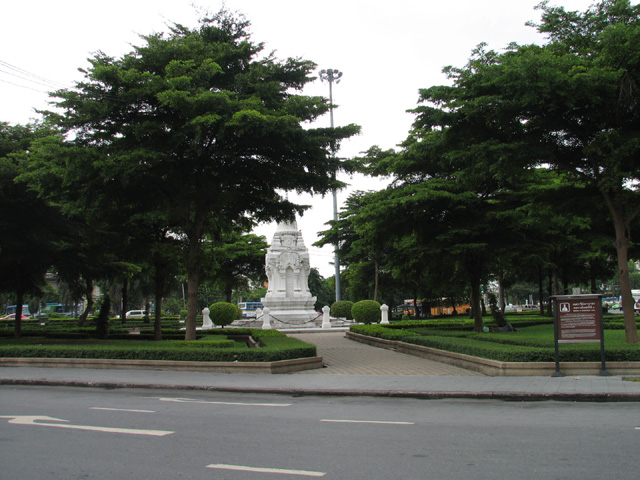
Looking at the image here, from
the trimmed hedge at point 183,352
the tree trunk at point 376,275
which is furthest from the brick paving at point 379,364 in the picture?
the tree trunk at point 376,275

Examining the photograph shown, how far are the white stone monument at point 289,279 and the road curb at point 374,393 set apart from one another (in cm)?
2766

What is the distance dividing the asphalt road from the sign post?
9.38ft

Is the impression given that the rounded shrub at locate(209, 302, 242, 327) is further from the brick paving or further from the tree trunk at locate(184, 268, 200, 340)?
the tree trunk at locate(184, 268, 200, 340)

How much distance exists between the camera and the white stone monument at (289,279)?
41.2 m

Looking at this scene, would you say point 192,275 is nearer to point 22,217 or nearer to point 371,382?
point 22,217

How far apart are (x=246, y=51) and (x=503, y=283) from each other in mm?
33357

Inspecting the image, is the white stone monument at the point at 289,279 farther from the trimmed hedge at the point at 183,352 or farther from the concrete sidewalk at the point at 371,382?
the concrete sidewalk at the point at 371,382

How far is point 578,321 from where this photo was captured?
12.3m

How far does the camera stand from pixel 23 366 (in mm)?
Answer: 16094

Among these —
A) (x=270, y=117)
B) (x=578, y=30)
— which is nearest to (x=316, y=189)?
(x=270, y=117)

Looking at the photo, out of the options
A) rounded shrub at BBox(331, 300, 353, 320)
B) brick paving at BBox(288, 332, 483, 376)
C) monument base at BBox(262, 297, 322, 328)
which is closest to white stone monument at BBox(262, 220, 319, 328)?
monument base at BBox(262, 297, 322, 328)

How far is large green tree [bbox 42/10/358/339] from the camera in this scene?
16438 millimetres

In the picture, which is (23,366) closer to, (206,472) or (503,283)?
(206,472)

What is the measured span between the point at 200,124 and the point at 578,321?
11.3 meters
